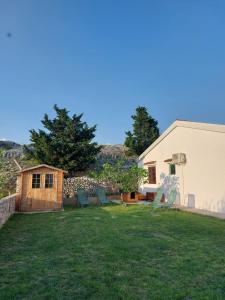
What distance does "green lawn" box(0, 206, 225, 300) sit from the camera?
10.1ft

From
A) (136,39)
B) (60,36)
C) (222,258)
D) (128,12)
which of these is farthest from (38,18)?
(222,258)

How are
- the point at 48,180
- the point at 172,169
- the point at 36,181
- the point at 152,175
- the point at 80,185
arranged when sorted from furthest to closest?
the point at 80,185 → the point at 152,175 → the point at 172,169 → the point at 48,180 → the point at 36,181

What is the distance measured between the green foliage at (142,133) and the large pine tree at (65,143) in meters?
7.48

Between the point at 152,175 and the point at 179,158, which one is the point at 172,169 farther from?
the point at 152,175

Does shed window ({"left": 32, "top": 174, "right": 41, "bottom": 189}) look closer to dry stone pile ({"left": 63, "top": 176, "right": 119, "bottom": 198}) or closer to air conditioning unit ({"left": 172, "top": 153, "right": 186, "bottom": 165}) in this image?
dry stone pile ({"left": 63, "top": 176, "right": 119, "bottom": 198})

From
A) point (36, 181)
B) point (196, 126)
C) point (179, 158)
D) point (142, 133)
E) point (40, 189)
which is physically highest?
point (142, 133)

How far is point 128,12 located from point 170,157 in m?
9.74

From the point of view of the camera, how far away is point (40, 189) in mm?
12117

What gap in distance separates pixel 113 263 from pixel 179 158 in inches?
376

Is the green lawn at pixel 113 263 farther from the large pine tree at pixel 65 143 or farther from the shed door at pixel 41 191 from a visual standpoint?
the large pine tree at pixel 65 143

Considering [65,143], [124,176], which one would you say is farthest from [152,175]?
Result: [65,143]

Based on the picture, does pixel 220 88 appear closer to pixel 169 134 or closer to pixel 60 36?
pixel 169 134

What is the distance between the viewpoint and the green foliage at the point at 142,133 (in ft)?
92.0

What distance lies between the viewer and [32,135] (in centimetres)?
2111
